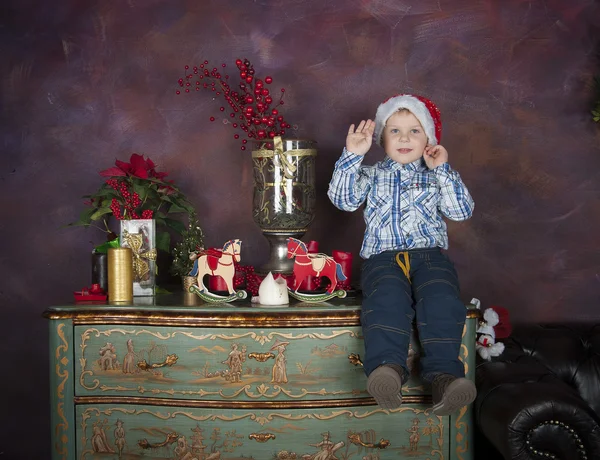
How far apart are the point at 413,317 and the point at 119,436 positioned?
1044mm

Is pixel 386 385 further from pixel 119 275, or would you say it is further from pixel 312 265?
pixel 119 275

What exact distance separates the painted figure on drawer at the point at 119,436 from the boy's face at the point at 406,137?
1.32 metres

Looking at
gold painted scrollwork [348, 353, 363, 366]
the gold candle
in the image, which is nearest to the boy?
gold painted scrollwork [348, 353, 363, 366]

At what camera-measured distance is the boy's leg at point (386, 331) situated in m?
2.03

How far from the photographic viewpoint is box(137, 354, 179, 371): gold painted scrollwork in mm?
2264

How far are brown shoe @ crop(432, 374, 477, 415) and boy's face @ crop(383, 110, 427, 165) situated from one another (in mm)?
846

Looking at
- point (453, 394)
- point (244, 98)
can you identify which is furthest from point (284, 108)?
point (453, 394)

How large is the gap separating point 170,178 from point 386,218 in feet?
3.38

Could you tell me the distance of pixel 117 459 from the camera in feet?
7.55

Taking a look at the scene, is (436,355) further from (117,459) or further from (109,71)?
(109,71)

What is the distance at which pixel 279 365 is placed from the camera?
227cm

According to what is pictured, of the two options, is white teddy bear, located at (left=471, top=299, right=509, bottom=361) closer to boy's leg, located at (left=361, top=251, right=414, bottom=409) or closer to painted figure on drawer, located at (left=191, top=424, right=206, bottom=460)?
boy's leg, located at (left=361, top=251, right=414, bottom=409)

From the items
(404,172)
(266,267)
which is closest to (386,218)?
(404,172)

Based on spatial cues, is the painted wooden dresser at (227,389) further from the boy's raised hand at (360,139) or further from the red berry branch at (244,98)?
the red berry branch at (244,98)
